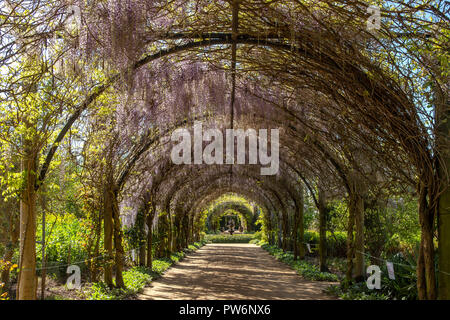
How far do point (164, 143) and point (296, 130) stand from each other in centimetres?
285

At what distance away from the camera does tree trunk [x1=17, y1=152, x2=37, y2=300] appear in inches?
160

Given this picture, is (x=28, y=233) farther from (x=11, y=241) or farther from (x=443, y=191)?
(x=443, y=191)

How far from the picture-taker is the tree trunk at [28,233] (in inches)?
160

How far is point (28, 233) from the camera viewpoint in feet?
13.6

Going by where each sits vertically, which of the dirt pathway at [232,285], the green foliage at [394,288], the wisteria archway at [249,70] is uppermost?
the wisteria archway at [249,70]

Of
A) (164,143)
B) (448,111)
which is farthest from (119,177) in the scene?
(448,111)

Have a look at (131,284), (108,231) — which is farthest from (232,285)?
(108,231)

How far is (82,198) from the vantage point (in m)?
7.11

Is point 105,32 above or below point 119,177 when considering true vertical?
above

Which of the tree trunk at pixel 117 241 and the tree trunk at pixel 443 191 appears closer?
the tree trunk at pixel 443 191

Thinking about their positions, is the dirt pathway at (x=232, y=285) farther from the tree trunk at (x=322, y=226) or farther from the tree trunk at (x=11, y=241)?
the tree trunk at (x=11, y=241)

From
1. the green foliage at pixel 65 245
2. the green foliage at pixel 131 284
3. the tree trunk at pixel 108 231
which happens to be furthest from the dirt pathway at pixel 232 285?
the green foliage at pixel 65 245
